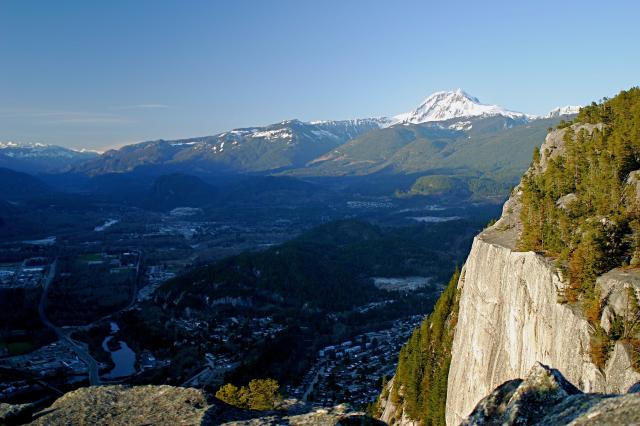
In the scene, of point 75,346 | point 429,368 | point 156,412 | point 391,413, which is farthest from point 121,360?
point 156,412

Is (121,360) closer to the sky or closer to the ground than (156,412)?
closer to the ground

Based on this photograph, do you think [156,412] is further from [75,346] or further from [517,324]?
[75,346]

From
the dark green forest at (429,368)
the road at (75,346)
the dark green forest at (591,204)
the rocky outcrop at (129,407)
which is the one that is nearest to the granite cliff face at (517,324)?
the dark green forest at (591,204)

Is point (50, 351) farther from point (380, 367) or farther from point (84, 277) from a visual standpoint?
point (84, 277)

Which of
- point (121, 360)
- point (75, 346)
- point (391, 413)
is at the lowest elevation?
point (121, 360)

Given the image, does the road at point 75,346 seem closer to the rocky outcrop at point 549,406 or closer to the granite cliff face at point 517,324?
the granite cliff face at point 517,324

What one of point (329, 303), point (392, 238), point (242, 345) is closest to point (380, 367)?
point (242, 345)

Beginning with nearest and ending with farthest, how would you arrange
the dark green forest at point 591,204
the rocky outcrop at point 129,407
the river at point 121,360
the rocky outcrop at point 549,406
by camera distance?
the rocky outcrop at point 549,406
the rocky outcrop at point 129,407
the dark green forest at point 591,204
the river at point 121,360

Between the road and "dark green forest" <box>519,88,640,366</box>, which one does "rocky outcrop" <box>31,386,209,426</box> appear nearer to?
"dark green forest" <box>519,88,640,366</box>
